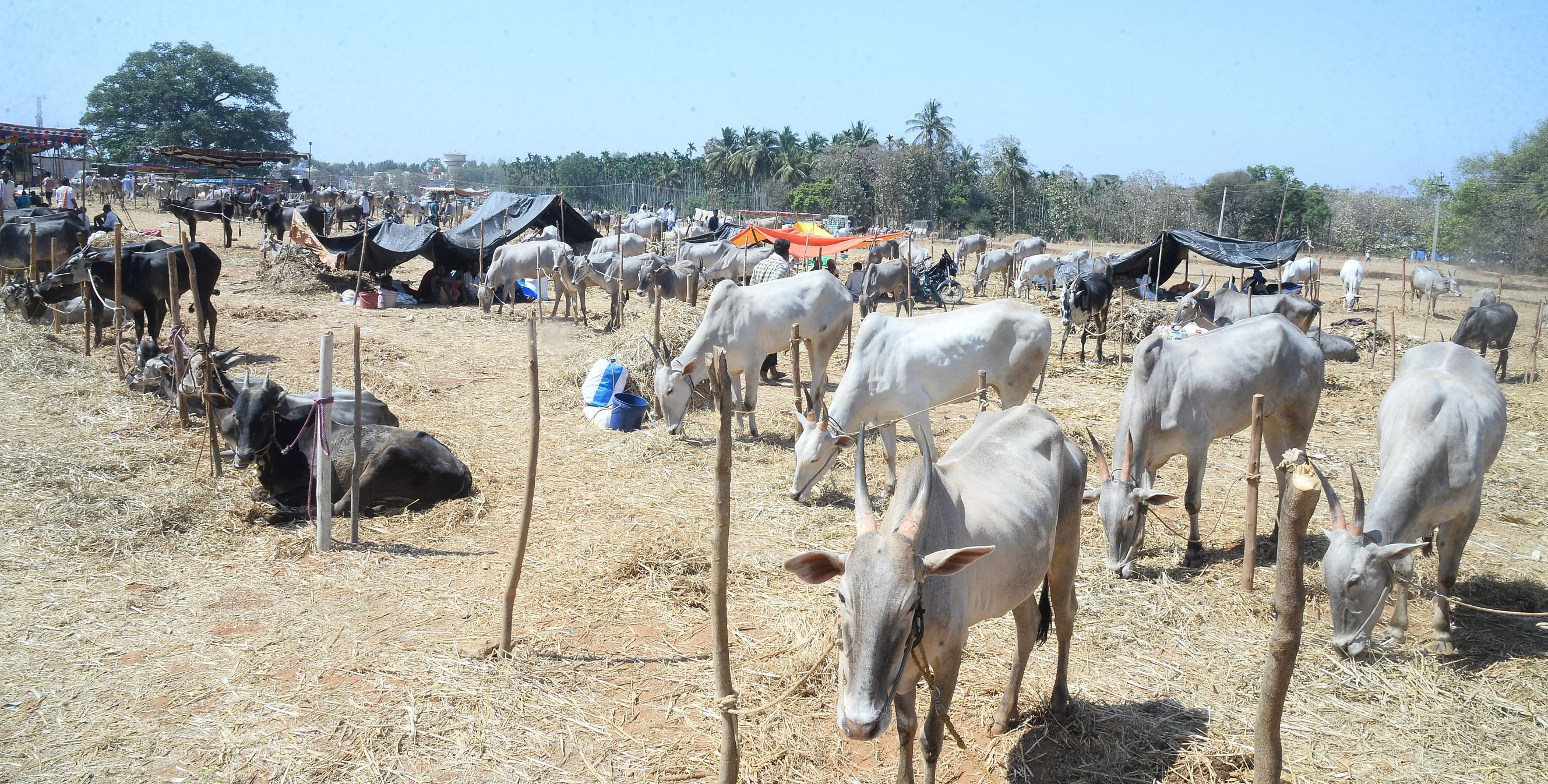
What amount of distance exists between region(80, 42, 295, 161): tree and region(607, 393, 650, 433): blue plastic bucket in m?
73.1

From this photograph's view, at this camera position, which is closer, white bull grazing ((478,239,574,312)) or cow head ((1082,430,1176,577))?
cow head ((1082,430,1176,577))

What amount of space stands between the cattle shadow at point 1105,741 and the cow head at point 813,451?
3624mm

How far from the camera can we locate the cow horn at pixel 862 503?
3463 millimetres

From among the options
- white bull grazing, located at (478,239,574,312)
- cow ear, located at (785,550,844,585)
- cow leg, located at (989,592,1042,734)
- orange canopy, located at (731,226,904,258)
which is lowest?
cow leg, located at (989,592,1042,734)

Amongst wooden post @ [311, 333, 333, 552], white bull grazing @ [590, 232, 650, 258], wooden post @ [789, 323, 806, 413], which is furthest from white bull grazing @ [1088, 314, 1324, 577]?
white bull grazing @ [590, 232, 650, 258]

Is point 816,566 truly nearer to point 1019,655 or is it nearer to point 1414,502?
point 1019,655

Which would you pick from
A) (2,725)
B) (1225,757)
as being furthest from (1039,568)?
(2,725)

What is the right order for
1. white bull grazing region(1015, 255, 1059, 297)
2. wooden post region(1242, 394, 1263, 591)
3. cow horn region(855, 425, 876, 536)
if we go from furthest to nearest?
white bull grazing region(1015, 255, 1059, 297), wooden post region(1242, 394, 1263, 591), cow horn region(855, 425, 876, 536)

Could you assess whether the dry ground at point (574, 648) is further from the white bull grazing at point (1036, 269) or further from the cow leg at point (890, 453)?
the white bull grazing at point (1036, 269)

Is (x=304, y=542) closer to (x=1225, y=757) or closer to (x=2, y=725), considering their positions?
(x=2, y=725)

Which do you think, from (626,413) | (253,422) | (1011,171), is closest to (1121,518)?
(626,413)

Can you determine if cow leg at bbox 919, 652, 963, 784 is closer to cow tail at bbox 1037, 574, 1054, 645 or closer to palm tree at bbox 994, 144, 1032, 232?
cow tail at bbox 1037, 574, 1054, 645

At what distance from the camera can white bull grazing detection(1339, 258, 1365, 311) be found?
25109 mm

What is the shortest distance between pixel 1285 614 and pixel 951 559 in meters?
1.12
